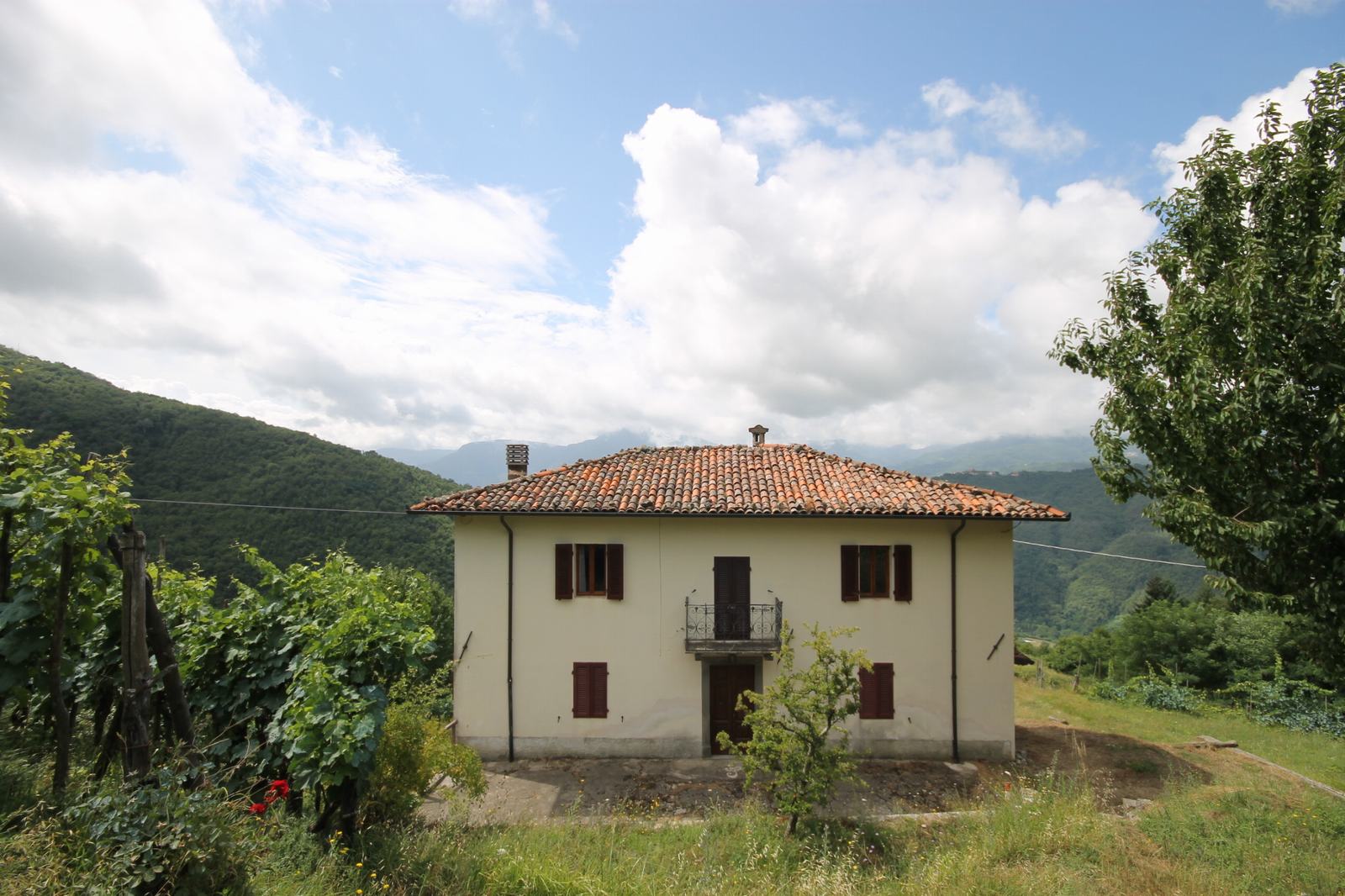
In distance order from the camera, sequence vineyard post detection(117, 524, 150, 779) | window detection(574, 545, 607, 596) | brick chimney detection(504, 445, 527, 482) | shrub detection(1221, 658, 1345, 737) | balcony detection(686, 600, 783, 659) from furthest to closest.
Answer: shrub detection(1221, 658, 1345, 737) → brick chimney detection(504, 445, 527, 482) → window detection(574, 545, 607, 596) → balcony detection(686, 600, 783, 659) → vineyard post detection(117, 524, 150, 779)

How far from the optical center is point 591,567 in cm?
1328

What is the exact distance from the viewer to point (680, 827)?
8852 millimetres

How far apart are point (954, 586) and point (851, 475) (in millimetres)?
3303

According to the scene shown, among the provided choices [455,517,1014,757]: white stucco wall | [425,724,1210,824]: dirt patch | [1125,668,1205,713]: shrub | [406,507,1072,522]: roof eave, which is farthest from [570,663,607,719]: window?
[1125,668,1205,713]: shrub

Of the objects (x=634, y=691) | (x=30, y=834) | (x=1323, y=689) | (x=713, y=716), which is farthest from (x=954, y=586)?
(x=1323, y=689)

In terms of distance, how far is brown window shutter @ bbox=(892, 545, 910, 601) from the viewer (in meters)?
13.0

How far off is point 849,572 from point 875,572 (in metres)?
0.61

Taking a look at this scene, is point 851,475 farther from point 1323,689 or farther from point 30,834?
point 1323,689

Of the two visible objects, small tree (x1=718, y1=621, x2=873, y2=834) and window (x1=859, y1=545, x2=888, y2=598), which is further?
window (x1=859, y1=545, x2=888, y2=598)

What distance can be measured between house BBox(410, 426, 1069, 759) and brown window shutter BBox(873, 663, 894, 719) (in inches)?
1.0

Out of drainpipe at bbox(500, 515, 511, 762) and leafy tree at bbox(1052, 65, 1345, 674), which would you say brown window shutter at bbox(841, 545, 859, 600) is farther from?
drainpipe at bbox(500, 515, 511, 762)

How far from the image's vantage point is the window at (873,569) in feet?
42.9

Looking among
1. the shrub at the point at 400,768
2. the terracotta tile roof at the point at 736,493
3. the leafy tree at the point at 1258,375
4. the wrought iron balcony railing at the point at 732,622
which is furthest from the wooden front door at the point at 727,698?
the leafy tree at the point at 1258,375

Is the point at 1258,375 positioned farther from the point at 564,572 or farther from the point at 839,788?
the point at 564,572
